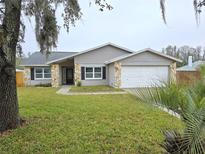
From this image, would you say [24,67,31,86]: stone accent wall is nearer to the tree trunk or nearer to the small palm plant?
the tree trunk

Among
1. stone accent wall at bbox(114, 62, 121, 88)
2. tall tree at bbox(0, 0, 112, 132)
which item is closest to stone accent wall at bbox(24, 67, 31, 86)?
stone accent wall at bbox(114, 62, 121, 88)

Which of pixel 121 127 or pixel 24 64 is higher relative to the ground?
pixel 24 64

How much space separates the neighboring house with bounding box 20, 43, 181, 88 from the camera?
22.2 m

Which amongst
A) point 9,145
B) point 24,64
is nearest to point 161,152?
point 9,145

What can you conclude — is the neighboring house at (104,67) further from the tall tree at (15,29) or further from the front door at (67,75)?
the tall tree at (15,29)

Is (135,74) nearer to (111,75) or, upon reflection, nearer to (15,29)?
(111,75)

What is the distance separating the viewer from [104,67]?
25.0 metres

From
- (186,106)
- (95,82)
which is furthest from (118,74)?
(186,106)

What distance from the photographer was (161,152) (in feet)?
17.7

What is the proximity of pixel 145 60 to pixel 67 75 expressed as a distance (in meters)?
10.1

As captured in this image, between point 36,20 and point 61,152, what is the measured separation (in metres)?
3.84

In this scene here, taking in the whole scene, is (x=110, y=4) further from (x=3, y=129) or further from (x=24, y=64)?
(x=24, y=64)

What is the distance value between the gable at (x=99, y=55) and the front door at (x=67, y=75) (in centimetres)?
431

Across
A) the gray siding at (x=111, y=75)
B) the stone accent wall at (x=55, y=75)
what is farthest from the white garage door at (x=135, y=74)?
the stone accent wall at (x=55, y=75)
